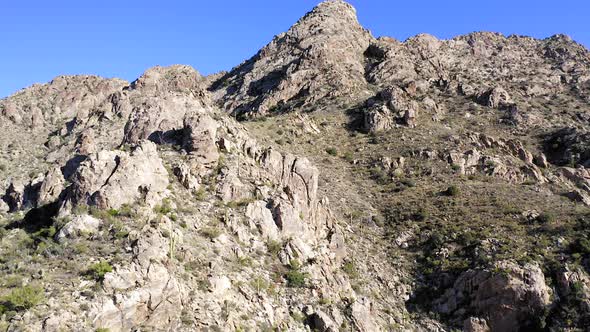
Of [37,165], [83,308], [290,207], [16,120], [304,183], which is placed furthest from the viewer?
[16,120]

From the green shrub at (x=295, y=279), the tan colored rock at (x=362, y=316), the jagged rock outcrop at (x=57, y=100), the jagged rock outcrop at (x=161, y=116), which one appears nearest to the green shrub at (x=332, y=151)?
the jagged rock outcrop at (x=161, y=116)

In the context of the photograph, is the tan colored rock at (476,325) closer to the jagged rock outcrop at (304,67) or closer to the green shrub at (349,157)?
the green shrub at (349,157)

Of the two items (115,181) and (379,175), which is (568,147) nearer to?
(379,175)

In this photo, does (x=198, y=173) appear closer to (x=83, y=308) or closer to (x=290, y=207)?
(x=290, y=207)

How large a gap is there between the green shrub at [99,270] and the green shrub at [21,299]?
2.34 m

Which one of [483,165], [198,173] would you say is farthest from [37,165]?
[483,165]

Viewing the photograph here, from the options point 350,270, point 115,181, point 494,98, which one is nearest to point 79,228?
point 115,181

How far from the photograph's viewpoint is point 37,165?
59344mm

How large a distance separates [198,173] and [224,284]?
34.0 ft

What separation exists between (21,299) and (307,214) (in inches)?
784

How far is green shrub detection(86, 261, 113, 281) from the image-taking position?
21578 mm

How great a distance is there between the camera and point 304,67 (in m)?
83.4

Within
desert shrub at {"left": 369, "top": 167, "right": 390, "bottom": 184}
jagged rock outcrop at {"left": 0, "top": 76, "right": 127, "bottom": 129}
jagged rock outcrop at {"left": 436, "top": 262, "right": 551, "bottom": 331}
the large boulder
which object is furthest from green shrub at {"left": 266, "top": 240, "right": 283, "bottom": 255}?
jagged rock outcrop at {"left": 0, "top": 76, "right": 127, "bottom": 129}

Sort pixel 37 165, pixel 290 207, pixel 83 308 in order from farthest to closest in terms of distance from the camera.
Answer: pixel 37 165
pixel 290 207
pixel 83 308
